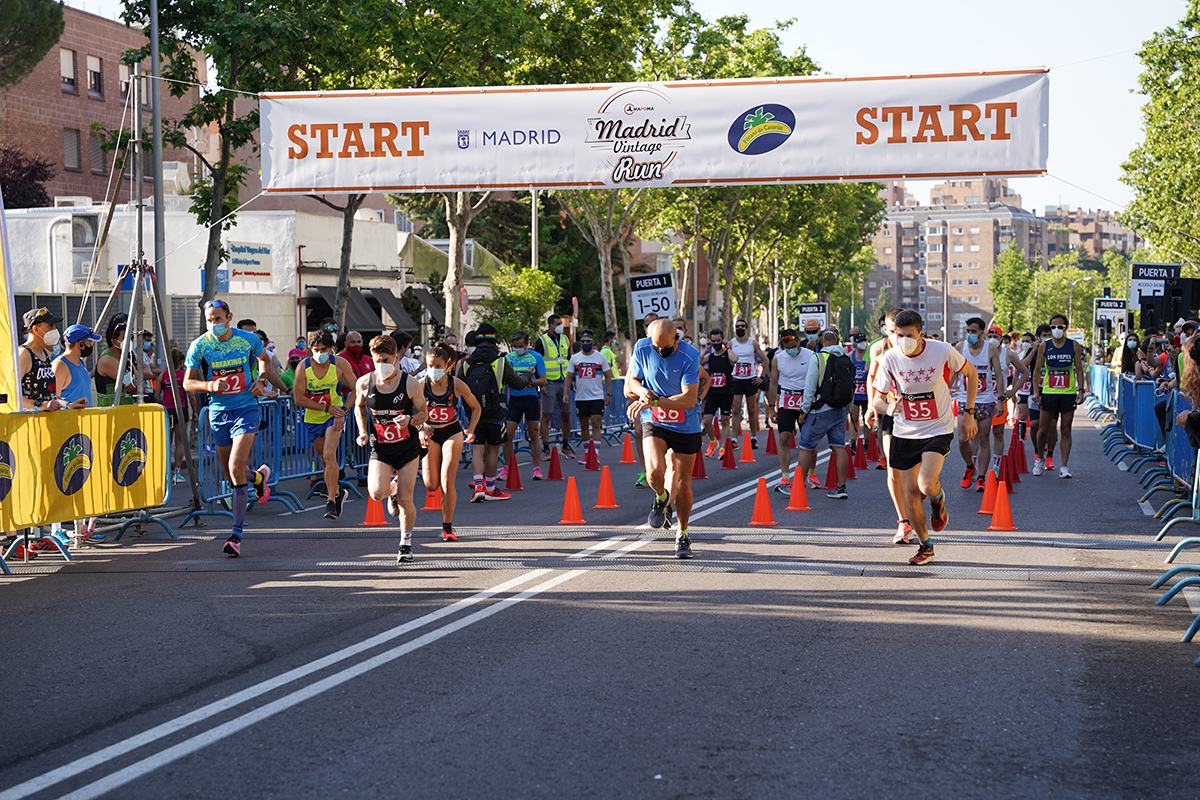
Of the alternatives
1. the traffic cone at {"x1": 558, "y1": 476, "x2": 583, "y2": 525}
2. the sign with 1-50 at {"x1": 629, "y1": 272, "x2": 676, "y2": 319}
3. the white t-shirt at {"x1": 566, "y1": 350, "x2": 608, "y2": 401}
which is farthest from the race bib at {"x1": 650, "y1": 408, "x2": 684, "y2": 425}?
the sign with 1-50 at {"x1": 629, "y1": 272, "x2": 676, "y2": 319}

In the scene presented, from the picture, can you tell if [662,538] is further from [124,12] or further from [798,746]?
[124,12]

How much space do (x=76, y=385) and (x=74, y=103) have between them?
→ 4660 centimetres

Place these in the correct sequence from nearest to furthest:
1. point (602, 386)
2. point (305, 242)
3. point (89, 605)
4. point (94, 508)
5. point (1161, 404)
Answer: point (89, 605)
point (94, 508)
point (1161, 404)
point (602, 386)
point (305, 242)

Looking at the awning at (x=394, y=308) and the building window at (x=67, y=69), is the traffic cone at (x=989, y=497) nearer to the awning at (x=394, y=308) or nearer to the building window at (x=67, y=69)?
the awning at (x=394, y=308)

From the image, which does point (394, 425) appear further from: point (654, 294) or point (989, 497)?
point (654, 294)

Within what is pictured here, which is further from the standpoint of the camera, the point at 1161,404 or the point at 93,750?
the point at 1161,404

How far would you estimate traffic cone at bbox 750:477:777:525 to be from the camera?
38.5ft

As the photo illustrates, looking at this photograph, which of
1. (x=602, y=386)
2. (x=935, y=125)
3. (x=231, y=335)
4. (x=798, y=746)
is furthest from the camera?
(x=602, y=386)

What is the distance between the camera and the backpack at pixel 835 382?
1355cm

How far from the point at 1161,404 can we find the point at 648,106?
285 inches

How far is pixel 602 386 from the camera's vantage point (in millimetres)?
18891

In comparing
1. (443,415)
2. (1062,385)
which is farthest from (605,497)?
(1062,385)

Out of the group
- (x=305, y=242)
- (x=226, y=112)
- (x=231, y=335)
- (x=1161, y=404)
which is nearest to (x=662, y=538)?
(x=231, y=335)

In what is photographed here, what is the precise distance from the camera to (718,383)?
18.2m
